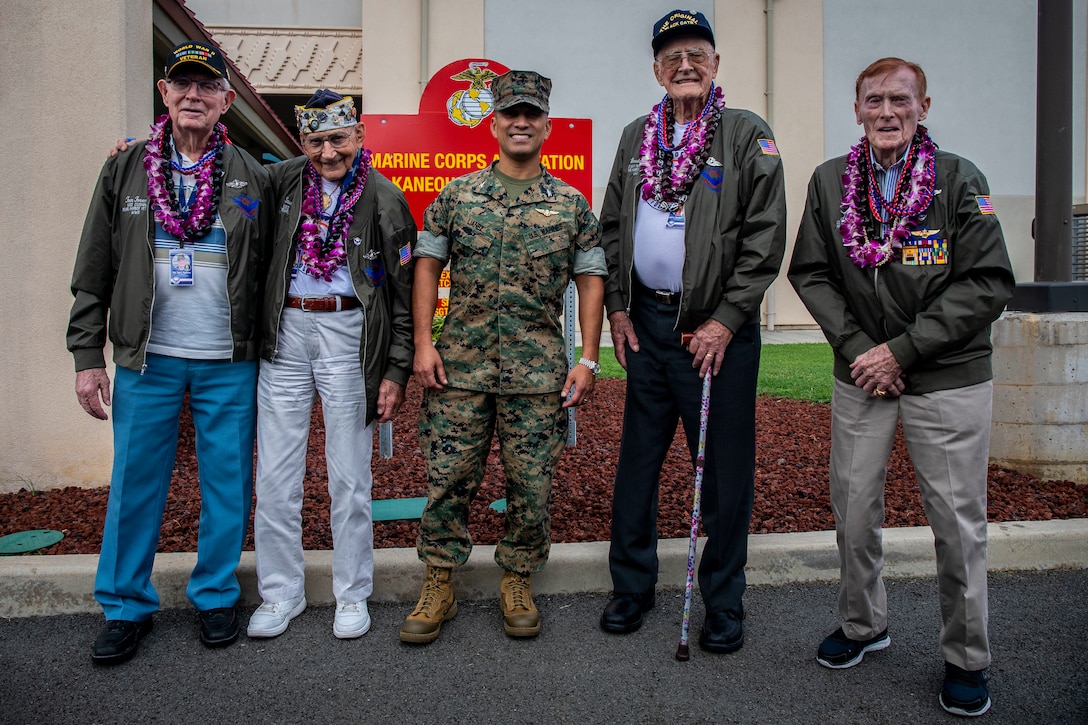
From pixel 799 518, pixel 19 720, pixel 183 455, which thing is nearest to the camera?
pixel 19 720

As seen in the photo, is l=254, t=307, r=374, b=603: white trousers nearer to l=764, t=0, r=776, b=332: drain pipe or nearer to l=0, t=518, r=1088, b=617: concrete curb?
l=0, t=518, r=1088, b=617: concrete curb

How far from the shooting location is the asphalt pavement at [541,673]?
9.34 ft

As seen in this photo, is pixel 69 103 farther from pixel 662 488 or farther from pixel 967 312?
pixel 967 312

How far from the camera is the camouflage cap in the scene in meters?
3.28

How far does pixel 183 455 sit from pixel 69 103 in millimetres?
2542

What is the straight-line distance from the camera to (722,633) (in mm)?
3322

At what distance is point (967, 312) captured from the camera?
288cm

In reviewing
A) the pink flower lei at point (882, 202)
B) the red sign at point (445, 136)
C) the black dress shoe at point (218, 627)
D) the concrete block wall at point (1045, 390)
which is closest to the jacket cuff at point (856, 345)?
the pink flower lei at point (882, 202)

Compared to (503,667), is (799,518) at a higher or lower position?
higher

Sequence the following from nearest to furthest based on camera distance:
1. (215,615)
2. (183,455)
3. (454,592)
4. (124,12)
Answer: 1. (215,615)
2. (454,592)
3. (124,12)
4. (183,455)

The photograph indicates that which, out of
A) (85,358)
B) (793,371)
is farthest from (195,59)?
(793,371)

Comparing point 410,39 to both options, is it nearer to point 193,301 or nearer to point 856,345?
point 193,301

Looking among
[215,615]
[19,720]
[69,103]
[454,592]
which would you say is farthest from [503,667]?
[69,103]

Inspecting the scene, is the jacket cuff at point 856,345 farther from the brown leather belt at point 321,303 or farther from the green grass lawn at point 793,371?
the green grass lawn at point 793,371
